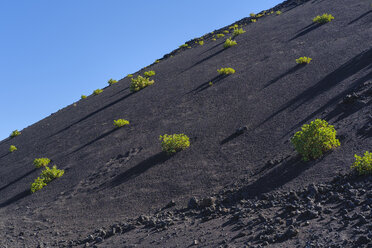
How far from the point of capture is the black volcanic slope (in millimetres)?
6312

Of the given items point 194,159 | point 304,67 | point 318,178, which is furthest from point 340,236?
point 304,67

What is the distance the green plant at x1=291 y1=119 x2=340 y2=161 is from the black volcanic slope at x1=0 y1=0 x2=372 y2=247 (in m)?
0.29

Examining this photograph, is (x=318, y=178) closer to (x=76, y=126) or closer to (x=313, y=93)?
(x=313, y=93)

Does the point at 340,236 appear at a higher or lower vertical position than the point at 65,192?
lower

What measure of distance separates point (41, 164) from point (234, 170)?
11407mm

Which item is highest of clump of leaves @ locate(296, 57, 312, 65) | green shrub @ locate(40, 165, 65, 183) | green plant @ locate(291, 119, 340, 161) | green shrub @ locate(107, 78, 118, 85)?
green shrub @ locate(107, 78, 118, 85)

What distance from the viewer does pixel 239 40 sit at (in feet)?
90.2

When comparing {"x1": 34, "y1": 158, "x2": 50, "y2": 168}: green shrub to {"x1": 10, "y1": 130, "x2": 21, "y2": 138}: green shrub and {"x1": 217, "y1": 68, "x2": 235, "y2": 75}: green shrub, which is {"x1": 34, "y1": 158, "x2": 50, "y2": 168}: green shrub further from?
{"x1": 10, "y1": 130, "x2": 21, "y2": 138}: green shrub

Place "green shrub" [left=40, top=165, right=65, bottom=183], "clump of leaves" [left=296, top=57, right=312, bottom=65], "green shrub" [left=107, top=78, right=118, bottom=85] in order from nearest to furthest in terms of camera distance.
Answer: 1. "green shrub" [left=40, top=165, right=65, bottom=183]
2. "clump of leaves" [left=296, top=57, right=312, bottom=65]
3. "green shrub" [left=107, top=78, right=118, bottom=85]

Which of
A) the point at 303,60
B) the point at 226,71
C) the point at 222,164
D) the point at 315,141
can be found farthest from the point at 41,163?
the point at 303,60

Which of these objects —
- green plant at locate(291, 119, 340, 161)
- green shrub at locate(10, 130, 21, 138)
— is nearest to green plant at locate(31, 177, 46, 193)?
green plant at locate(291, 119, 340, 161)

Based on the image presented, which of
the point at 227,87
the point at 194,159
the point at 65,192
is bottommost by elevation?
the point at 194,159

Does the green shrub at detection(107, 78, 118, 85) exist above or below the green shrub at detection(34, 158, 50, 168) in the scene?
above

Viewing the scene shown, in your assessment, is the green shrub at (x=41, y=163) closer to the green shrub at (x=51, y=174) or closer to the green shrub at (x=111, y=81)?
the green shrub at (x=51, y=174)
